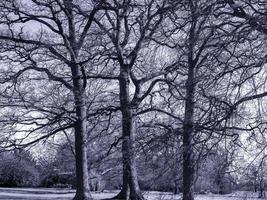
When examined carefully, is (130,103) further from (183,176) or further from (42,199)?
(183,176)

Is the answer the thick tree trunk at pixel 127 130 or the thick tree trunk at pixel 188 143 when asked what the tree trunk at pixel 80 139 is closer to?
the thick tree trunk at pixel 127 130

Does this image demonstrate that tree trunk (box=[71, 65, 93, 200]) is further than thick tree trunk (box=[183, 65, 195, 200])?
Yes

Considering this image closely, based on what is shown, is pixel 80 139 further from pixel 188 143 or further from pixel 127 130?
pixel 188 143

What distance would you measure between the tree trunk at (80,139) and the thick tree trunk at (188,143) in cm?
1051

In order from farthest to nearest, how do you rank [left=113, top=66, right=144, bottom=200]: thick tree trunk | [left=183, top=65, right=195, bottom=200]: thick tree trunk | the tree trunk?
the tree trunk → [left=113, top=66, right=144, bottom=200]: thick tree trunk → [left=183, top=65, right=195, bottom=200]: thick tree trunk

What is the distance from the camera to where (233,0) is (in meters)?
9.04

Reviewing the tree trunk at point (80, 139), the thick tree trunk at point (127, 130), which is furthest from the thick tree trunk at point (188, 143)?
the tree trunk at point (80, 139)

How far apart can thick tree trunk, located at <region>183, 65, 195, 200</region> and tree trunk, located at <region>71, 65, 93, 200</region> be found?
34.5ft

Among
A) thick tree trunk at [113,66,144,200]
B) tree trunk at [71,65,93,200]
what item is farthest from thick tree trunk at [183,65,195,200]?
tree trunk at [71,65,93,200]

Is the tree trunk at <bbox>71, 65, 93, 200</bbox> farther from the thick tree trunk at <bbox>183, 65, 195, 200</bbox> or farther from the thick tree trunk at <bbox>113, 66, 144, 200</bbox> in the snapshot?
the thick tree trunk at <bbox>183, 65, 195, 200</bbox>

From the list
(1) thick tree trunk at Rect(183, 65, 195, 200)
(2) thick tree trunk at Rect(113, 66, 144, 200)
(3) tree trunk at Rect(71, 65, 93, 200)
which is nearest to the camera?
(1) thick tree trunk at Rect(183, 65, 195, 200)

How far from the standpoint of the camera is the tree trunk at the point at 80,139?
2020 cm

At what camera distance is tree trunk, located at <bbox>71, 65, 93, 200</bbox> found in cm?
2020

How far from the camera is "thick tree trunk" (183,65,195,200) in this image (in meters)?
9.30
